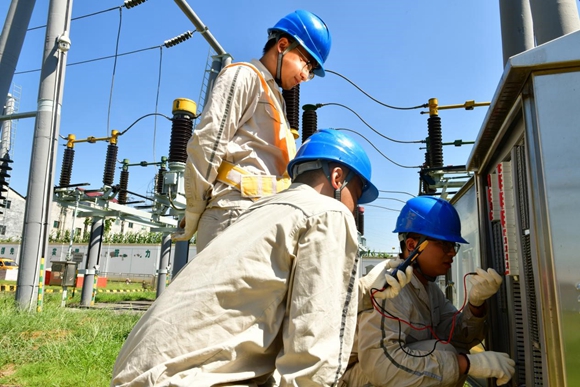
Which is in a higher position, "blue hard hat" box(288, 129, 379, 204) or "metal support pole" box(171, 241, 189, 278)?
"blue hard hat" box(288, 129, 379, 204)

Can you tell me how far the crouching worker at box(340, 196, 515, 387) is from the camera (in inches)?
77.7

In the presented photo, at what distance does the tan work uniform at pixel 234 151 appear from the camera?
2125 millimetres

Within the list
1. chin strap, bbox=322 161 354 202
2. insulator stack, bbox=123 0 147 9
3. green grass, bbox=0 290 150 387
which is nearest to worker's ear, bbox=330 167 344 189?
chin strap, bbox=322 161 354 202

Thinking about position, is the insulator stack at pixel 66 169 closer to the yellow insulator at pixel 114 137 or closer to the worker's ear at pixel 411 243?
the yellow insulator at pixel 114 137

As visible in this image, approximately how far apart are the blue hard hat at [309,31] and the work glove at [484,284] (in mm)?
1346

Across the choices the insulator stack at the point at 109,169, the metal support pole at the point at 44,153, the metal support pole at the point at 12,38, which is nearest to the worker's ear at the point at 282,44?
the metal support pole at the point at 44,153

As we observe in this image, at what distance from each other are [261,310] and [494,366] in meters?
1.21

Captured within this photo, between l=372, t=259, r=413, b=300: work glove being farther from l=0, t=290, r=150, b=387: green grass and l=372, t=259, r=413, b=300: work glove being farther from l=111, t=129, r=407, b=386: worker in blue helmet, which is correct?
l=0, t=290, r=150, b=387: green grass

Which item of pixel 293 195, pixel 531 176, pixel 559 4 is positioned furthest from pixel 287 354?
pixel 559 4

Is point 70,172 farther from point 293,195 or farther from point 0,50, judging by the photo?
point 293,195

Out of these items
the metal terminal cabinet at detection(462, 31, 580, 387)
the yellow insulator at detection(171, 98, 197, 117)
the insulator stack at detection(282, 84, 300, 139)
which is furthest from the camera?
the yellow insulator at detection(171, 98, 197, 117)

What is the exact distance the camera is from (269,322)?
4.10ft

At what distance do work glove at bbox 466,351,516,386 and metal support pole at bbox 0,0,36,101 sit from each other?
21.8ft

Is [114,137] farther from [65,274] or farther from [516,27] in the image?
[516,27]
